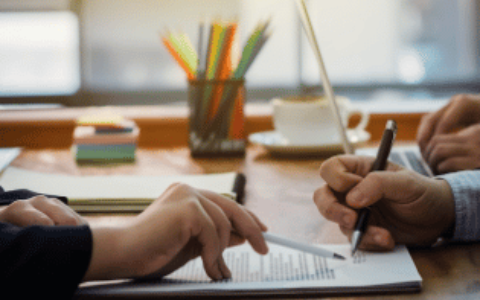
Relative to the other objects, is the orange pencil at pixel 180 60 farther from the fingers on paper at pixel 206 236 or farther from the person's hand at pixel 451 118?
the fingers on paper at pixel 206 236

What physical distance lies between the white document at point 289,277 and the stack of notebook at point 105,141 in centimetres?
65

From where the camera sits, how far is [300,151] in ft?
4.21

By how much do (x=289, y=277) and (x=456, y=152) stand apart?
0.50 metres

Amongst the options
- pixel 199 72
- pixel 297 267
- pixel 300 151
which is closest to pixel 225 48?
pixel 199 72

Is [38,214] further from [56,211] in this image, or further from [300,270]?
[300,270]

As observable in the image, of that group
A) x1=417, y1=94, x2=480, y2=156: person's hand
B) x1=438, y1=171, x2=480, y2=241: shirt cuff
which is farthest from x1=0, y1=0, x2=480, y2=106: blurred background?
x1=438, y1=171, x2=480, y2=241: shirt cuff

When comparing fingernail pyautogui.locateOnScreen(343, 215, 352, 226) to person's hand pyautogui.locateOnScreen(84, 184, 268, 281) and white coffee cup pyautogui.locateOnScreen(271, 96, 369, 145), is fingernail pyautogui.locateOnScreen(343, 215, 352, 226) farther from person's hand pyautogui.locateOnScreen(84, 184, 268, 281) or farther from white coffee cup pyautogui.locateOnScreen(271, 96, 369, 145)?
white coffee cup pyautogui.locateOnScreen(271, 96, 369, 145)

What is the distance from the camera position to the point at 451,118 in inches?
43.6

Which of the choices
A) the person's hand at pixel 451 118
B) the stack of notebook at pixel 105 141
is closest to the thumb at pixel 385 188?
the person's hand at pixel 451 118

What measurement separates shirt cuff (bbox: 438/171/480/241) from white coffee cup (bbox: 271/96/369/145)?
0.51 metres

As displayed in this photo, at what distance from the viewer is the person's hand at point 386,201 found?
2.17 ft

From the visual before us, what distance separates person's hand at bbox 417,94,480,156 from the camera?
1108mm

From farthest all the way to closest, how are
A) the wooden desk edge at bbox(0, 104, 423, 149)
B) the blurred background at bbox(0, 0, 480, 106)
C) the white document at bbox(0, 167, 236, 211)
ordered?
the blurred background at bbox(0, 0, 480, 106)
the wooden desk edge at bbox(0, 104, 423, 149)
the white document at bbox(0, 167, 236, 211)

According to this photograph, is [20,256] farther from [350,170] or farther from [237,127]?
[237,127]
